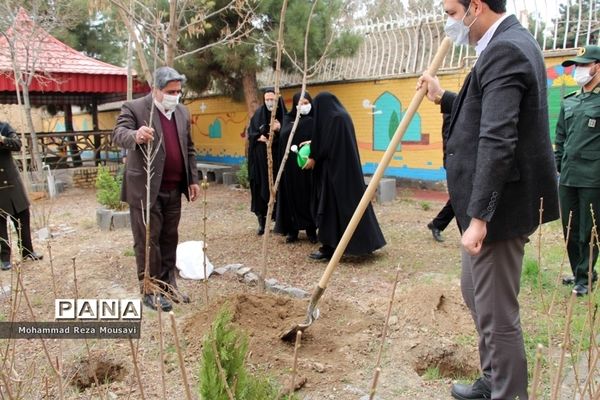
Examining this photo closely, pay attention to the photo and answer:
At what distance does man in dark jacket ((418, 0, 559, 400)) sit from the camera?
1970 millimetres

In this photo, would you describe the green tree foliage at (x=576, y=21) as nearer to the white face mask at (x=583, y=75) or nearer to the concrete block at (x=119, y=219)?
the white face mask at (x=583, y=75)

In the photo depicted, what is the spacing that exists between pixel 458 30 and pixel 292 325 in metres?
2.07

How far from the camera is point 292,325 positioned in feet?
11.1

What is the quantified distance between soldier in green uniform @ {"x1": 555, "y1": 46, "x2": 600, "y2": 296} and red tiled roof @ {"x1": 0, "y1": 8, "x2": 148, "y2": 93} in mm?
8756

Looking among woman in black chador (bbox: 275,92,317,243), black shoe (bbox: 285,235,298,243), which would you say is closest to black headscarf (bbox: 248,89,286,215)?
woman in black chador (bbox: 275,92,317,243)

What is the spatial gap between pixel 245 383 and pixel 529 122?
4.93 feet

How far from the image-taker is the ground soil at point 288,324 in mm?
2855

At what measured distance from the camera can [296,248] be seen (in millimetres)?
6016

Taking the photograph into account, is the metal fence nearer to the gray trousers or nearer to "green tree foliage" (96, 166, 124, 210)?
"green tree foliage" (96, 166, 124, 210)

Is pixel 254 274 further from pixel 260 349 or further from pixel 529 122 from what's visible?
pixel 529 122

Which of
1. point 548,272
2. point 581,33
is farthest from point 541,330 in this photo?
point 581,33

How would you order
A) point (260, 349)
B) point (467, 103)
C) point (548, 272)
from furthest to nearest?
1. point (548, 272)
2. point (260, 349)
3. point (467, 103)

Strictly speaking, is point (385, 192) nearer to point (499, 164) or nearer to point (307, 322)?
point (307, 322)

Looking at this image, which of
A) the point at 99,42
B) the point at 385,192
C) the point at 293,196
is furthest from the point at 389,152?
the point at 99,42
